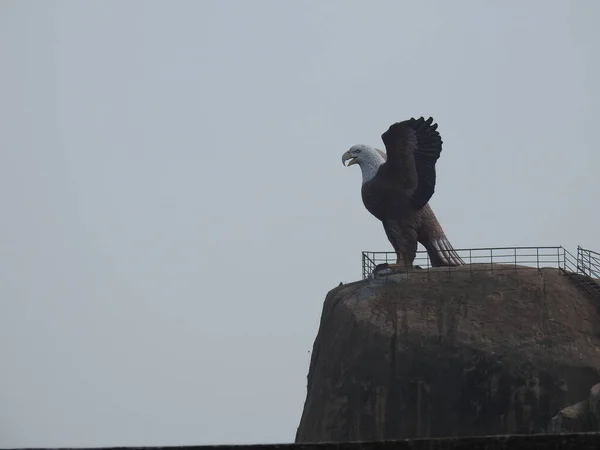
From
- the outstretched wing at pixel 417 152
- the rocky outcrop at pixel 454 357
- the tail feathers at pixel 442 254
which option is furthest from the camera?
the tail feathers at pixel 442 254

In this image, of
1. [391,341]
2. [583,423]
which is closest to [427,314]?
[391,341]

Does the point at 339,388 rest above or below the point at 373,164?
below

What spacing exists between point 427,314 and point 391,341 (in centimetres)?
148

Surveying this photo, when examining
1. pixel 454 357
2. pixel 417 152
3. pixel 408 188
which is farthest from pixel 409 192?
pixel 454 357

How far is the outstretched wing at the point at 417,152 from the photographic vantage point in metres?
40.0

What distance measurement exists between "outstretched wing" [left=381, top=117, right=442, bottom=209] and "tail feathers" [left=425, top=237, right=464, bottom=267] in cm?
141

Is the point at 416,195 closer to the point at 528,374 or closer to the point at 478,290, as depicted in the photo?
the point at 478,290

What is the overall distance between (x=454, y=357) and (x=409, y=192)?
6.31 meters

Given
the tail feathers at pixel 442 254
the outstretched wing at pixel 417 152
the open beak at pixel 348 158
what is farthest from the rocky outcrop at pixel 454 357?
the open beak at pixel 348 158

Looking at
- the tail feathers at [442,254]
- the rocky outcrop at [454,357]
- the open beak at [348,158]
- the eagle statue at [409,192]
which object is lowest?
the rocky outcrop at [454,357]

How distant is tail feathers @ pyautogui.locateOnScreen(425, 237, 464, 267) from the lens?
134ft

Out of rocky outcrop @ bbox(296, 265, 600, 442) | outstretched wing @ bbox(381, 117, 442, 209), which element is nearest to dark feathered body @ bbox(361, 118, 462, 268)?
outstretched wing @ bbox(381, 117, 442, 209)

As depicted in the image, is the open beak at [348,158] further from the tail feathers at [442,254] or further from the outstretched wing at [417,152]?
the tail feathers at [442,254]

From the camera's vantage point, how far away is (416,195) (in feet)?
132
